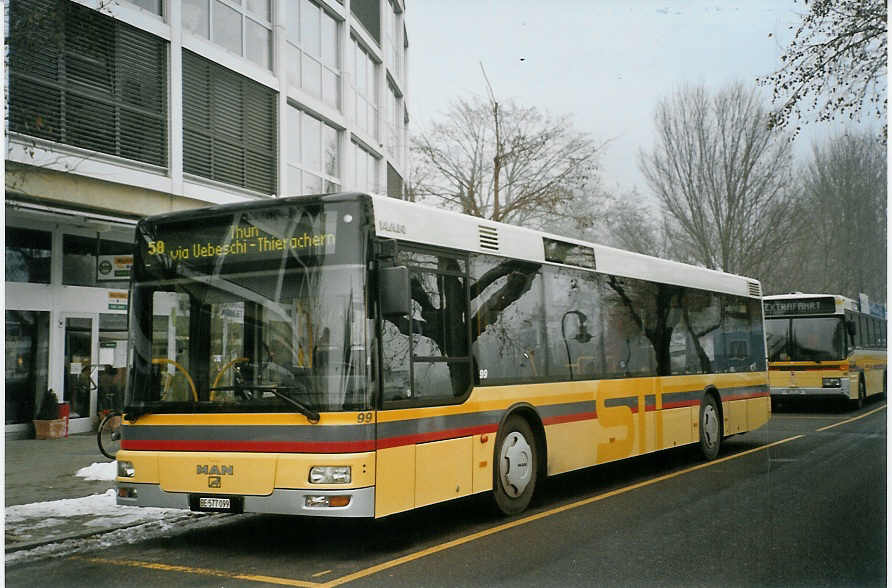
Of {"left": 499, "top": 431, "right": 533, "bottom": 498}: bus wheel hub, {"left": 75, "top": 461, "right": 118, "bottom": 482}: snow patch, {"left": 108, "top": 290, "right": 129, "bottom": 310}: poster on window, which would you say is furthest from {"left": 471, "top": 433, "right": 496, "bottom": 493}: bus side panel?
{"left": 108, "top": 290, "right": 129, "bottom": 310}: poster on window

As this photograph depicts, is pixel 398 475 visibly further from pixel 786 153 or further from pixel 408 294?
pixel 786 153

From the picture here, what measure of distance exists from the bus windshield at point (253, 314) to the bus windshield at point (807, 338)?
56.9ft

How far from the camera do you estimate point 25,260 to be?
16.5 metres

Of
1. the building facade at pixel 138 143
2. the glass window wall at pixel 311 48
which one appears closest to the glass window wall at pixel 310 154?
the building facade at pixel 138 143

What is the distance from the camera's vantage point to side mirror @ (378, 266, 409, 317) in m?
7.35

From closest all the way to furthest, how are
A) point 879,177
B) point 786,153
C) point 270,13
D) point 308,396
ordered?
point 308,396 → point 879,177 → point 786,153 → point 270,13

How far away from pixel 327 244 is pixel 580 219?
380 inches

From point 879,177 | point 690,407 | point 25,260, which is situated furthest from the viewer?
point 25,260

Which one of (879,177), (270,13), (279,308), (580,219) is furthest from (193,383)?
(270,13)

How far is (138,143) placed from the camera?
15641 millimetres

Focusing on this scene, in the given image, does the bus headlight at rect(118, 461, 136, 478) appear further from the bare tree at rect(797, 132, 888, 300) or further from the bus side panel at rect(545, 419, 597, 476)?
the bare tree at rect(797, 132, 888, 300)

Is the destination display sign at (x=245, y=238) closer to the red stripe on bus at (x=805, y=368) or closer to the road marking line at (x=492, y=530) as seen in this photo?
the road marking line at (x=492, y=530)

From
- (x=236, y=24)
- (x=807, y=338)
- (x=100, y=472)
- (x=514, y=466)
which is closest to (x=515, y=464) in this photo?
(x=514, y=466)

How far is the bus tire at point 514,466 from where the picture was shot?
901cm
